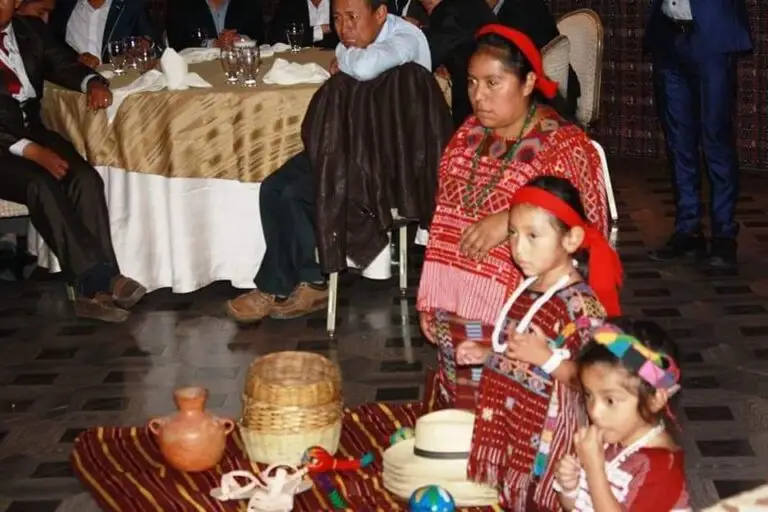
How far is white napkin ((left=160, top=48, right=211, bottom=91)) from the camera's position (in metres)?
5.77

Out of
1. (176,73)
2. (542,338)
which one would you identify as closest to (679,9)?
(176,73)

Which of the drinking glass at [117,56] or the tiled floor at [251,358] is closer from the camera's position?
the tiled floor at [251,358]

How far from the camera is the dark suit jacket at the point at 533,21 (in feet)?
21.0

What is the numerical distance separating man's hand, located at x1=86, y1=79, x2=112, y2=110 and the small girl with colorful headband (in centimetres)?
338

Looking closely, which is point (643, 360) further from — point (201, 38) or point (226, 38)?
point (201, 38)

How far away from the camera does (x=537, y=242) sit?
3260mm

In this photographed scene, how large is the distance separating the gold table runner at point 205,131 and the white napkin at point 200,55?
83 cm

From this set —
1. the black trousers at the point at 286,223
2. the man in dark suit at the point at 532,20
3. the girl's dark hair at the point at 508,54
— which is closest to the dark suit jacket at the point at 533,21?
the man in dark suit at the point at 532,20

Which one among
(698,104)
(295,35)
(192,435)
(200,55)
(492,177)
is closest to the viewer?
(492,177)

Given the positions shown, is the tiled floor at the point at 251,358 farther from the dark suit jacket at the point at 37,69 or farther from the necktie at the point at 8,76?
the necktie at the point at 8,76

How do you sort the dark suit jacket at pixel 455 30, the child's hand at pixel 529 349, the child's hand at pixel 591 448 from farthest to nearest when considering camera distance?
the dark suit jacket at pixel 455 30 < the child's hand at pixel 529 349 < the child's hand at pixel 591 448

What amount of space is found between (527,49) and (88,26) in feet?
14.0

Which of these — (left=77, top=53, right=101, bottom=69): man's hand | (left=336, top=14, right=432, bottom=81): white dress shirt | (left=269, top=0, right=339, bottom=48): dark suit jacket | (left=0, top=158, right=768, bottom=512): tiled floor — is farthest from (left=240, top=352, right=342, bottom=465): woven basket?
(left=269, top=0, right=339, bottom=48): dark suit jacket

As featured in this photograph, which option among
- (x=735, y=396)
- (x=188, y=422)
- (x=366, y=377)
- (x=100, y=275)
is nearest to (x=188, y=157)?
(x=100, y=275)
